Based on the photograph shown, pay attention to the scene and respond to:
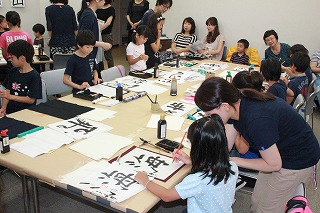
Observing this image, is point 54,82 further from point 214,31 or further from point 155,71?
point 214,31

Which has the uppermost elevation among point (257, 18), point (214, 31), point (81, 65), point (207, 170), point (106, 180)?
point (257, 18)

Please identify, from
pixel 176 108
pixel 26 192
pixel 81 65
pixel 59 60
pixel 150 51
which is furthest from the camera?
pixel 150 51

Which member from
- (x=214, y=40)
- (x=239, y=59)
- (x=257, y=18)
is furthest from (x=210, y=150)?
(x=257, y=18)

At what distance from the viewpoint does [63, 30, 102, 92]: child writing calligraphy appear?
326 cm

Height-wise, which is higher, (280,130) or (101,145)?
(280,130)

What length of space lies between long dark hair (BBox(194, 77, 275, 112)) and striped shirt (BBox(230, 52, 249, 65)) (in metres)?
3.77

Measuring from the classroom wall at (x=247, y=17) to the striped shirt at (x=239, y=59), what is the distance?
0.69m

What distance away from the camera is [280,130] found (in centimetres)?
176

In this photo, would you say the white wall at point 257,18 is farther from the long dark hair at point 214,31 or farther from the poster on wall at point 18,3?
the poster on wall at point 18,3

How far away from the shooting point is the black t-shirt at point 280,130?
→ 1.62 m

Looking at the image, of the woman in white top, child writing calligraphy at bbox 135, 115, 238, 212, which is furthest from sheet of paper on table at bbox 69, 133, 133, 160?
the woman in white top

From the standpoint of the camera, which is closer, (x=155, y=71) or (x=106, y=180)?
(x=106, y=180)

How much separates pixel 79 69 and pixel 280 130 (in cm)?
226

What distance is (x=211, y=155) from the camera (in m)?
1.54
